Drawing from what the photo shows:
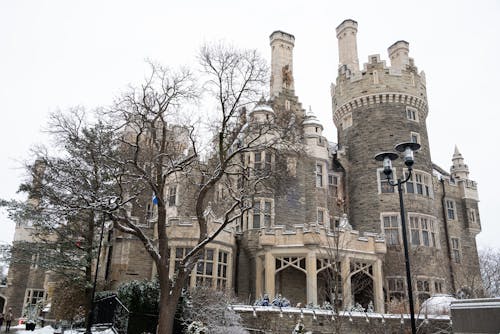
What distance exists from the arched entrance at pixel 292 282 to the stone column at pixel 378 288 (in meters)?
3.68

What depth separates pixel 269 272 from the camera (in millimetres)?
22500

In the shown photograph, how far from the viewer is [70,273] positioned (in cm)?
2245

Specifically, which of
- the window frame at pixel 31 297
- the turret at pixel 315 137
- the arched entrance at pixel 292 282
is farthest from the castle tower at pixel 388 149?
the window frame at pixel 31 297

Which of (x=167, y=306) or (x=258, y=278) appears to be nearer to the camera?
(x=167, y=306)

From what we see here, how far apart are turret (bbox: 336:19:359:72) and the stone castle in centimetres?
9

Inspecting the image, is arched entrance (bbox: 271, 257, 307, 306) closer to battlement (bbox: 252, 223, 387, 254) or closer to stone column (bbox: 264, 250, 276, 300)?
stone column (bbox: 264, 250, 276, 300)

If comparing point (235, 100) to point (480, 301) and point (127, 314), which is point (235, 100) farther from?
point (480, 301)

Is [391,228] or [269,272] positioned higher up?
[391,228]

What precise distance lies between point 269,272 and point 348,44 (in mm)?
20744

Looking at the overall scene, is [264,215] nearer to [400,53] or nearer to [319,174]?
[319,174]

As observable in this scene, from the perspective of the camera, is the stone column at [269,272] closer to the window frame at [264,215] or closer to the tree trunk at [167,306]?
the window frame at [264,215]

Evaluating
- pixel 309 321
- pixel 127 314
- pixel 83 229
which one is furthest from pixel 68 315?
pixel 309 321

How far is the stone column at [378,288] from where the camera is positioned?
23031 millimetres

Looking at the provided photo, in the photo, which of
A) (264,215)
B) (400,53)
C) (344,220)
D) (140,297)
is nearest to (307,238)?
(344,220)
